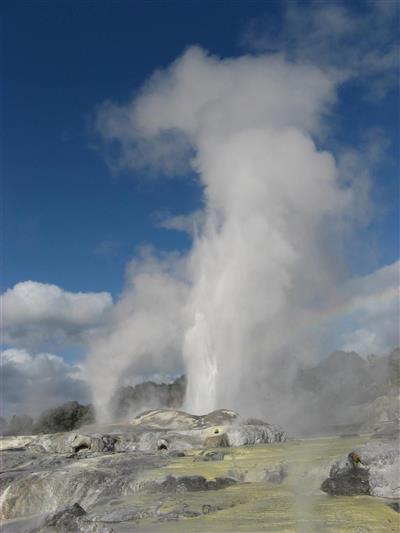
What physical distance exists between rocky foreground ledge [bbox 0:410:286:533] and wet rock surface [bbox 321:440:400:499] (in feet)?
15.9

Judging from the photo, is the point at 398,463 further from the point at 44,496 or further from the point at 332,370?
the point at 332,370

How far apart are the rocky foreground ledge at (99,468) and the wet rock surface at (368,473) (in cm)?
485

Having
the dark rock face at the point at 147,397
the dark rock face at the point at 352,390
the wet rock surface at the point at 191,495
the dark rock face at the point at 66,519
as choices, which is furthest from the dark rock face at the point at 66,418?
the dark rock face at the point at 66,519

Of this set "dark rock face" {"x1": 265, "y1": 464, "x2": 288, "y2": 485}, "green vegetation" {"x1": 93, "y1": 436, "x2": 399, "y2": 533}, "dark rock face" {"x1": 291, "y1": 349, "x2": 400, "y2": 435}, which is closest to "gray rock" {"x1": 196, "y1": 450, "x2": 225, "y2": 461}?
"green vegetation" {"x1": 93, "y1": 436, "x2": 399, "y2": 533}

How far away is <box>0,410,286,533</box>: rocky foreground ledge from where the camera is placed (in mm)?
22469

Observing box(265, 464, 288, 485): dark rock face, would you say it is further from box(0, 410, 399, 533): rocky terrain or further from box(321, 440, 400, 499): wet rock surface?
box(321, 440, 400, 499): wet rock surface

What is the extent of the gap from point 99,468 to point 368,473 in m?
13.7

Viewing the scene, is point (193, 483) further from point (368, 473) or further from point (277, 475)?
point (368, 473)

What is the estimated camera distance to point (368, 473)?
20453 millimetres

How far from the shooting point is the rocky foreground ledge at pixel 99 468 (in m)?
22.5

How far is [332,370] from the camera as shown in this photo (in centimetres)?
14500

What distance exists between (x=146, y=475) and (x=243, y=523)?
9829 millimetres

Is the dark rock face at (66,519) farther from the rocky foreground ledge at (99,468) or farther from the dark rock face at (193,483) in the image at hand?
the dark rock face at (193,483)

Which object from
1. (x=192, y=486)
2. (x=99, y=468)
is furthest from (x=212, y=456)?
(x=192, y=486)
